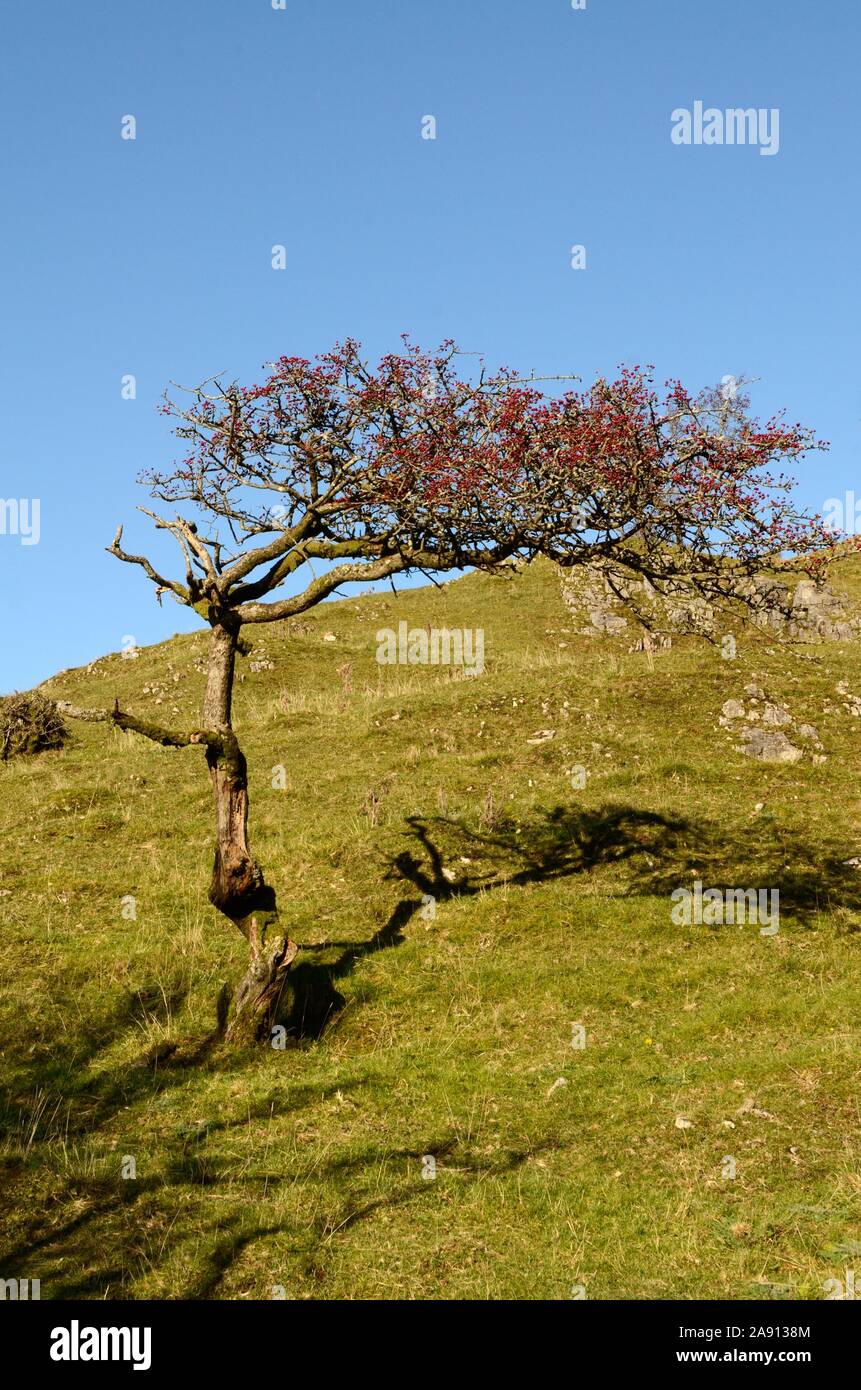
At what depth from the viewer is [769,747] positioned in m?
24.3

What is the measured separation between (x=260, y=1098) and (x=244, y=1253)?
10.4ft

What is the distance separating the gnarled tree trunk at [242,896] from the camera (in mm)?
14469

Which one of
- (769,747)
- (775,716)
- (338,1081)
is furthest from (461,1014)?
(775,716)

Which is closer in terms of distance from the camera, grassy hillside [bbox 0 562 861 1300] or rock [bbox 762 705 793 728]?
grassy hillside [bbox 0 562 861 1300]

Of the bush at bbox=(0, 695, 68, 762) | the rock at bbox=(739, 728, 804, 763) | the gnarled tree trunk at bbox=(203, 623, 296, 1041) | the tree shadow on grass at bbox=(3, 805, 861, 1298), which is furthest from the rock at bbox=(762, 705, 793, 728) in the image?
the bush at bbox=(0, 695, 68, 762)

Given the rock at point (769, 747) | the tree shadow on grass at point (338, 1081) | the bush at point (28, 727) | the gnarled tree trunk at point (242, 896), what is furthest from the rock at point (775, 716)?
the bush at point (28, 727)

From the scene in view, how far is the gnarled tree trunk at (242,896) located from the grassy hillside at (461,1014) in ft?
1.92

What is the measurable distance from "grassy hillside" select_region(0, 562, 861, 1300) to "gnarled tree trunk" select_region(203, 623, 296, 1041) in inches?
23.1

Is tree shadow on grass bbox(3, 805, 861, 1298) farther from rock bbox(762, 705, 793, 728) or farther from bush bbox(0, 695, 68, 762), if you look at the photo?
bush bbox(0, 695, 68, 762)

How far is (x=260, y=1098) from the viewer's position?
42.3 ft

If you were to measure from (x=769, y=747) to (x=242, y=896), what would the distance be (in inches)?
541

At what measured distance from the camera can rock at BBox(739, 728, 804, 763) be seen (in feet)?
78.8

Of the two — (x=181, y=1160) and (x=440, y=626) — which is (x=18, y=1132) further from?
(x=440, y=626)

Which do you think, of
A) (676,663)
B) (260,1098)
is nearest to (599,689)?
(676,663)
